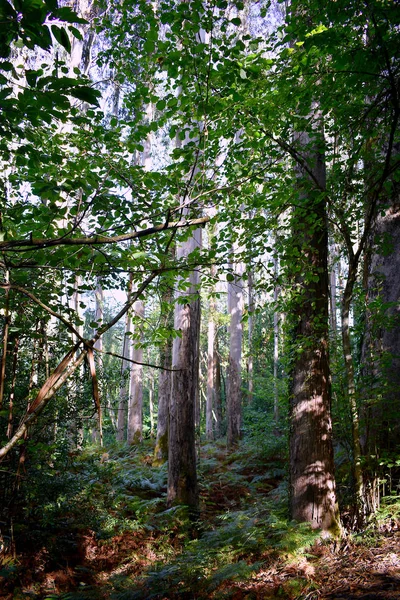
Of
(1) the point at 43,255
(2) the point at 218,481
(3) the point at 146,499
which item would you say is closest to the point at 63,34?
(1) the point at 43,255

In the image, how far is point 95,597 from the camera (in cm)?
381

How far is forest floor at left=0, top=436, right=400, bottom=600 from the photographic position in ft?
11.3

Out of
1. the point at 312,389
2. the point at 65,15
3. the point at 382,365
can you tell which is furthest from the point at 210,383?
the point at 65,15

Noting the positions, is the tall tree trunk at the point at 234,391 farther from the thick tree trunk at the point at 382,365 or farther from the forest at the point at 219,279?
the thick tree trunk at the point at 382,365

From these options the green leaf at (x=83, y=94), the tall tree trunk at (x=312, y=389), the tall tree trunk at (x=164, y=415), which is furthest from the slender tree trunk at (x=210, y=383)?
the green leaf at (x=83, y=94)

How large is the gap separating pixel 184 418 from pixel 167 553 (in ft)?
6.63

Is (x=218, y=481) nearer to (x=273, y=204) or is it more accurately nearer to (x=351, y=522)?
(x=351, y=522)

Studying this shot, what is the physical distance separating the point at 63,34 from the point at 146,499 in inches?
299

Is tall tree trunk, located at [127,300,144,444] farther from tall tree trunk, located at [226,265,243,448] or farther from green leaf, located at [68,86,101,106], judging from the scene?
green leaf, located at [68,86,101,106]

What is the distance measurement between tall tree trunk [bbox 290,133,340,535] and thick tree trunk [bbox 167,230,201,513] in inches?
83.1

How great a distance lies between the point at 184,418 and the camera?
6828mm

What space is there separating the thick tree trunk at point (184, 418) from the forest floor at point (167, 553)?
19.1 inches

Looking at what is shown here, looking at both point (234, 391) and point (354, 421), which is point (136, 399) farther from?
point (354, 421)

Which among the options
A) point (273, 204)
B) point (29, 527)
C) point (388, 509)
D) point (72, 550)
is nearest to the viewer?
point (388, 509)
